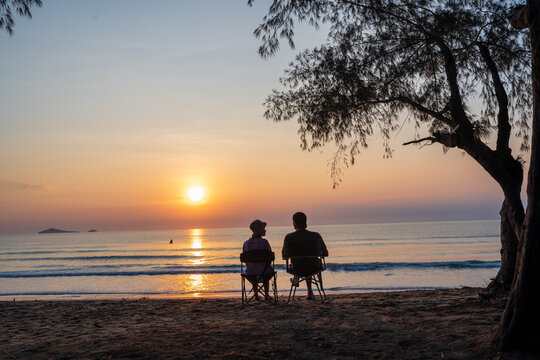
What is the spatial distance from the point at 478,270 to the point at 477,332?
65.5 feet

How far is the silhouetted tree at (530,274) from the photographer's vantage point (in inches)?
175

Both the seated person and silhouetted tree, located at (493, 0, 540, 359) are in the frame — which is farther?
the seated person

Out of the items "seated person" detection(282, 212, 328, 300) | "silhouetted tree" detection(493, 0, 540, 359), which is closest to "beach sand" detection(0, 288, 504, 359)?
"silhouetted tree" detection(493, 0, 540, 359)

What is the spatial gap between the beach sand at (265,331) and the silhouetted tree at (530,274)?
0.28 meters

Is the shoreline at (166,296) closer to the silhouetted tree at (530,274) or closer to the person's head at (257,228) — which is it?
the person's head at (257,228)

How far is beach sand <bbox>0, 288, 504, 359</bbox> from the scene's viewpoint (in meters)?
5.20

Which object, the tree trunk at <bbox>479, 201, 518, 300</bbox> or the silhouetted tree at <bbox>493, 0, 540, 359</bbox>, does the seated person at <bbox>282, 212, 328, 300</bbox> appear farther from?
the silhouetted tree at <bbox>493, 0, 540, 359</bbox>

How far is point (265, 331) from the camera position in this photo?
6.45 meters

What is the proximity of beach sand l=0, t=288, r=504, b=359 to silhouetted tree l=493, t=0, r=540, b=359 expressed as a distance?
28 centimetres

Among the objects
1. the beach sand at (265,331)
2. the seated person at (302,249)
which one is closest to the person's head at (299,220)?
the seated person at (302,249)

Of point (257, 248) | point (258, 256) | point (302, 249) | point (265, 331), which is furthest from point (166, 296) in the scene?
point (265, 331)

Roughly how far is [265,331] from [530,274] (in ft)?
11.4

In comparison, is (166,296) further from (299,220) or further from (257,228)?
(299,220)

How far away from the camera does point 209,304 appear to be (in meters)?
10.3
